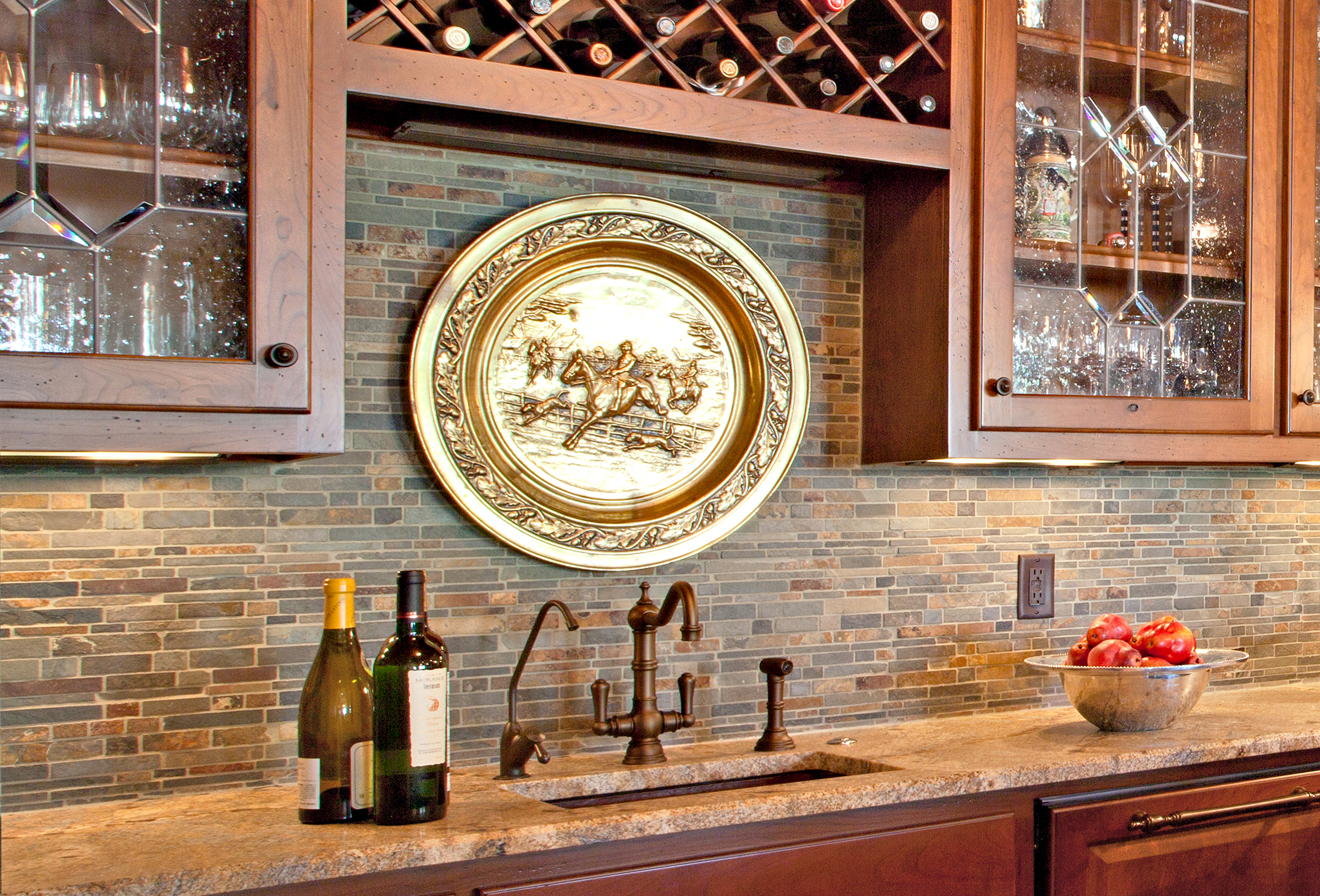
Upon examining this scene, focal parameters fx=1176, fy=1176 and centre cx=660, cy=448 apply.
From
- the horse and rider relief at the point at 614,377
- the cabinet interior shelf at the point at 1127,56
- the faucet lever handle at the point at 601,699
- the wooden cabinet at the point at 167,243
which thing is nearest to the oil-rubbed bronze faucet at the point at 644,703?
the faucet lever handle at the point at 601,699

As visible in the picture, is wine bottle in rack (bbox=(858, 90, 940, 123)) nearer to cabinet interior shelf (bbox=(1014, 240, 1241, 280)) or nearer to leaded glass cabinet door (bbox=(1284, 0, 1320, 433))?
cabinet interior shelf (bbox=(1014, 240, 1241, 280))

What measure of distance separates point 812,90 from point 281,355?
1.10 m

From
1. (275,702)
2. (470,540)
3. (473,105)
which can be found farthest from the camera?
(470,540)

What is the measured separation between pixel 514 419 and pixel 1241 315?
152 centimetres

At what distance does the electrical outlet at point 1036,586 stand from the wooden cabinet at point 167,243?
1.59 meters

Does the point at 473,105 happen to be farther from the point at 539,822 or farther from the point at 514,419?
the point at 539,822

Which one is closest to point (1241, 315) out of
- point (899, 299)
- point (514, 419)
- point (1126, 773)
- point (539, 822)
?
point (899, 299)

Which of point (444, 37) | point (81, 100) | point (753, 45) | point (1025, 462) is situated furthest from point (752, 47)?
point (81, 100)

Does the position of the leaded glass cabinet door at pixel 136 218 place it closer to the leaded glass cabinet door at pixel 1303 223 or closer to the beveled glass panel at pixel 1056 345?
the beveled glass panel at pixel 1056 345

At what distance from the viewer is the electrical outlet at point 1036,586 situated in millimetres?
2596

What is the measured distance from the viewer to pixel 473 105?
1789 millimetres

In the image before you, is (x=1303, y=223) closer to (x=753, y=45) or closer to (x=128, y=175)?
(x=753, y=45)

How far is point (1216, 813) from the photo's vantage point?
2.04m

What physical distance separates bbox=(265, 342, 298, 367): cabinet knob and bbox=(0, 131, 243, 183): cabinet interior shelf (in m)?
0.23
